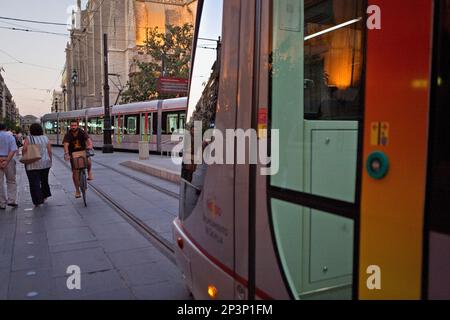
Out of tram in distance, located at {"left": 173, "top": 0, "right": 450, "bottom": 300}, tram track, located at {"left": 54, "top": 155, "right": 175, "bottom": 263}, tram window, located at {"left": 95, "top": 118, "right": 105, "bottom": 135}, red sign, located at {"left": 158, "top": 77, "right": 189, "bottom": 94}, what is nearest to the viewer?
tram in distance, located at {"left": 173, "top": 0, "right": 450, "bottom": 300}

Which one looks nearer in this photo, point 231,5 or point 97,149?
point 231,5

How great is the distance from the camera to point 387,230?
1.52 metres

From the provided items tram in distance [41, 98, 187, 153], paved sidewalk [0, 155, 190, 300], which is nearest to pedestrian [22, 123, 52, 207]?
paved sidewalk [0, 155, 190, 300]

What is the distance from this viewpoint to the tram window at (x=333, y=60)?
1743 mm

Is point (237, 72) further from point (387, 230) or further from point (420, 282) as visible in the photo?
point (420, 282)

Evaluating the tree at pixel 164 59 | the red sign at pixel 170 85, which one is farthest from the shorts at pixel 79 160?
the tree at pixel 164 59

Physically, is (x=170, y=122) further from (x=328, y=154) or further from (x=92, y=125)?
(x=328, y=154)

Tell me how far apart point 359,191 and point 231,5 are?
137cm

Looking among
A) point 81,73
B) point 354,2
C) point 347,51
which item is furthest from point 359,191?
point 81,73

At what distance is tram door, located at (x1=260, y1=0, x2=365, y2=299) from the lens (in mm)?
1748

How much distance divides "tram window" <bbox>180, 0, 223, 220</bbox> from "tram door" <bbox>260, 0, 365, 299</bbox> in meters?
0.65
